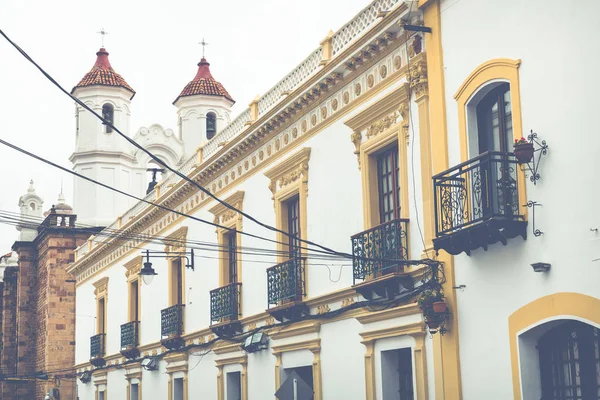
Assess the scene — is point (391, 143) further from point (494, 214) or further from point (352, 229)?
point (494, 214)

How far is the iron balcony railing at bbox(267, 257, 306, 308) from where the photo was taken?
1747 centimetres

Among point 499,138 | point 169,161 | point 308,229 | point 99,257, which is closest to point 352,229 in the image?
point 308,229

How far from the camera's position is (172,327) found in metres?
24.1

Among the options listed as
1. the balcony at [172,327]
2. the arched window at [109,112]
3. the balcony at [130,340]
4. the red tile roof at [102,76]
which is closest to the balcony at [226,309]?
the balcony at [172,327]

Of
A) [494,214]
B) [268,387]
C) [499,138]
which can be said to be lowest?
[268,387]

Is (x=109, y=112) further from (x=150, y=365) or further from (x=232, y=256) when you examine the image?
(x=232, y=256)

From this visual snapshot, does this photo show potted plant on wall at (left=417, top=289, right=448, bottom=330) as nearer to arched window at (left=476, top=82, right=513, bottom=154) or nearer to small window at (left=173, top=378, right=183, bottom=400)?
arched window at (left=476, top=82, right=513, bottom=154)

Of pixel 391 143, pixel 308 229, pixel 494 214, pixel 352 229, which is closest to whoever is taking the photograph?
pixel 494 214

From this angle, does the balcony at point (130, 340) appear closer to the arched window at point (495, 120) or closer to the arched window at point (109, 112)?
the arched window at point (109, 112)

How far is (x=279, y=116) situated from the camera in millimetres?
18672

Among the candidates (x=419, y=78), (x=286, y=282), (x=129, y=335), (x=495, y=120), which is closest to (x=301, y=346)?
(x=286, y=282)

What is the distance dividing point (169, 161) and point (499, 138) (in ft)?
103

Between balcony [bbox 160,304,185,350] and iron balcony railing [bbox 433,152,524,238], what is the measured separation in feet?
39.8

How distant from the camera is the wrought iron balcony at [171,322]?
2386 centimetres
